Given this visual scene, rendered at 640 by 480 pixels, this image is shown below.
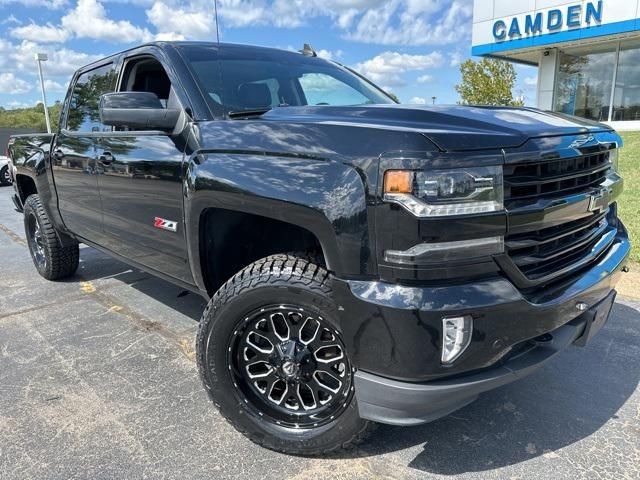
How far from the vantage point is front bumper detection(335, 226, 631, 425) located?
5.80 ft

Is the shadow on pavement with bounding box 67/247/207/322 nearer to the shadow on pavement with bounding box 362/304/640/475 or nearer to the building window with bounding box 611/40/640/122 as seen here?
the shadow on pavement with bounding box 362/304/640/475

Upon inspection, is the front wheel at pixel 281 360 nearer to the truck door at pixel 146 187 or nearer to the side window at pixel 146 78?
the truck door at pixel 146 187

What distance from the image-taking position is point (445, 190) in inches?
69.2

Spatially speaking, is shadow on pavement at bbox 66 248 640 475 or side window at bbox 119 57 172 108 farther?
side window at bbox 119 57 172 108

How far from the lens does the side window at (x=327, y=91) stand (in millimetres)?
3250

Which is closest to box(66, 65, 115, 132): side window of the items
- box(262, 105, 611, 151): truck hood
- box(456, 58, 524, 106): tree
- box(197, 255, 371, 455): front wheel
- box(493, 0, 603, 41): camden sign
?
box(262, 105, 611, 151): truck hood

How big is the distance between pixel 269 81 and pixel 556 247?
1957 mm

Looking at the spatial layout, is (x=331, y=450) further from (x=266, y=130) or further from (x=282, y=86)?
(x=282, y=86)

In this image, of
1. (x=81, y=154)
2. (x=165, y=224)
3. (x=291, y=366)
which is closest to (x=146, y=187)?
(x=165, y=224)

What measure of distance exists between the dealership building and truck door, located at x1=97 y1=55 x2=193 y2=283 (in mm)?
16276

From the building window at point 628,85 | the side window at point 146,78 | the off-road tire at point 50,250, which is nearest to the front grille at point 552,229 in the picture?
the side window at point 146,78

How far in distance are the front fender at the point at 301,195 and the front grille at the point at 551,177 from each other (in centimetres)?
55

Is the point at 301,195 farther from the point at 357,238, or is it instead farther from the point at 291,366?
the point at 291,366

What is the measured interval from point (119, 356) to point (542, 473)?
8.43ft
